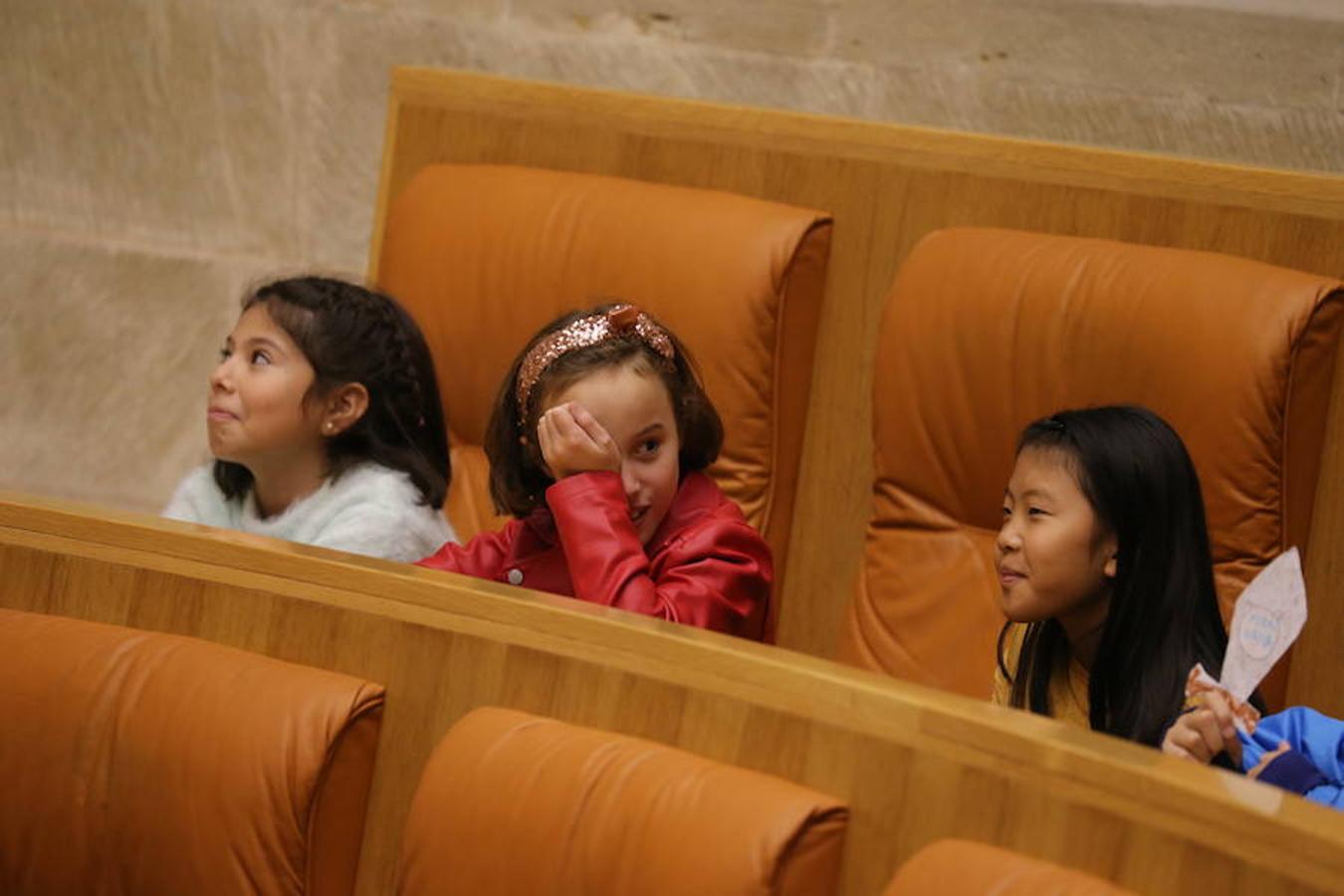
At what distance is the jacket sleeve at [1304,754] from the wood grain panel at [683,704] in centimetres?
29

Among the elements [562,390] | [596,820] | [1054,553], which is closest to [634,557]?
[562,390]

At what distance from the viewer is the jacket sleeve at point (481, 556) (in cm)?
172

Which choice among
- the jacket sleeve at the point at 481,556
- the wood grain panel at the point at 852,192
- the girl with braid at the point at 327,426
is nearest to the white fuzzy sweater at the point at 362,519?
the girl with braid at the point at 327,426

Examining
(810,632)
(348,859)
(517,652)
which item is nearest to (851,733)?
(517,652)

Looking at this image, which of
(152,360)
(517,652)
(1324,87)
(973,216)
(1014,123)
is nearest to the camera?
(517,652)

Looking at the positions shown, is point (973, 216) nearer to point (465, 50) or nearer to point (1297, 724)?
point (1297, 724)

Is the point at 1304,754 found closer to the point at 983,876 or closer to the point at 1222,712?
the point at 1222,712

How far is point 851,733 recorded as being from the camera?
1.09m

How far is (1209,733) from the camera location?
1.19m

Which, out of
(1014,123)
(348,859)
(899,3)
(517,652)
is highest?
(899,3)

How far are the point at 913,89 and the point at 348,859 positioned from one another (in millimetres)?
1421

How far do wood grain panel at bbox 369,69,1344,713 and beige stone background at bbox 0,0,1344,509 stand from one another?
34cm

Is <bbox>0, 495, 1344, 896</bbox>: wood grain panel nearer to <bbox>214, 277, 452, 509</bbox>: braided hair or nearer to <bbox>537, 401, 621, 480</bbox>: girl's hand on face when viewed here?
<bbox>537, 401, 621, 480</bbox>: girl's hand on face

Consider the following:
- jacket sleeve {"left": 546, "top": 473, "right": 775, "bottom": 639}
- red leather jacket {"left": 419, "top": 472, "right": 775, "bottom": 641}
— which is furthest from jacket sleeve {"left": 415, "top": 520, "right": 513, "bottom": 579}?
jacket sleeve {"left": 546, "top": 473, "right": 775, "bottom": 639}
